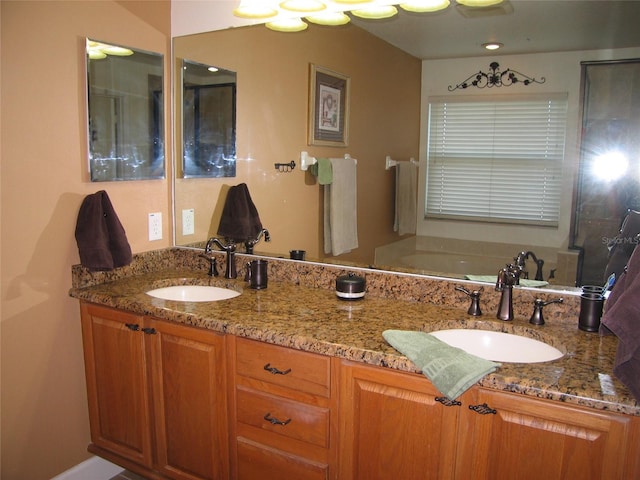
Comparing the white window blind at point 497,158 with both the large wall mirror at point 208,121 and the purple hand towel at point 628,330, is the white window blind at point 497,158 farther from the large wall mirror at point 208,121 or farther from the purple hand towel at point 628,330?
the large wall mirror at point 208,121

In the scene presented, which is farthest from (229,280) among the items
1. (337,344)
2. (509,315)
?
(509,315)

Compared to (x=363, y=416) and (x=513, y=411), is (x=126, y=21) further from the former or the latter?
(x=513, y=411)

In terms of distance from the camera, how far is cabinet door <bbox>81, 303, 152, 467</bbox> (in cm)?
214

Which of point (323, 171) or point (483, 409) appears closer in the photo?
point (483, 409)

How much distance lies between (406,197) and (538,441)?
1057mm

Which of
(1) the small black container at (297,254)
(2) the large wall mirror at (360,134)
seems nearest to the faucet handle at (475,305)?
(2) the large wall mirror at (360,134)

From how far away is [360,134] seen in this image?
227 centimetres

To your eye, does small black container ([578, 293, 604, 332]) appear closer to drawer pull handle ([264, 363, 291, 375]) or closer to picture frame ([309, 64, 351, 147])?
drawer pull handle ([264, 363, 291, 375])

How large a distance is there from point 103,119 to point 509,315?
→ 5.88 feet

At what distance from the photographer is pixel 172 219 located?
2.69 metres

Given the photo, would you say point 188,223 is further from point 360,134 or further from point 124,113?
point 360,134

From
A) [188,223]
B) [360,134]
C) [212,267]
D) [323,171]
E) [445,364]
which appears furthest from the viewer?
[188,223]

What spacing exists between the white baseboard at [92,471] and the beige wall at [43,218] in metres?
0.04

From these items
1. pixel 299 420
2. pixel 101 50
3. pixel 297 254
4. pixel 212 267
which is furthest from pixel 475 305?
pixel 101 50
